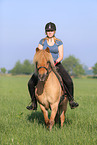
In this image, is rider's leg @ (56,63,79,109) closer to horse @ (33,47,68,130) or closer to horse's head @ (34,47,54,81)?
horse @ (33,47,68,130)

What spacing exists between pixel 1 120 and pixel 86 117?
308 centimetres

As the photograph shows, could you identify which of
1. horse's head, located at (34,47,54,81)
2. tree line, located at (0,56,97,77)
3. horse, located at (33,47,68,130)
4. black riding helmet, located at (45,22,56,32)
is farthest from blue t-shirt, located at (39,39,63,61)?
tree line, located at (0,56,97,77)

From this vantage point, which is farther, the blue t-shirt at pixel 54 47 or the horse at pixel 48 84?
the blue t-shirt at pixel 54 47

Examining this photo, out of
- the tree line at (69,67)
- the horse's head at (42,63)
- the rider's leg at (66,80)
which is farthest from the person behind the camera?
the tree line at (69,67)

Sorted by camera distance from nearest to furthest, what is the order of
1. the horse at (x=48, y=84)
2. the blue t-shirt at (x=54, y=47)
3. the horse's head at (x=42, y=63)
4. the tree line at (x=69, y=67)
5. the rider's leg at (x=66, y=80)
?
1. the horse's head at (x=42, y=63)
2. the horse at (x=48, y=84)
3. the blue t-shirt at (x=54, y=47)
4. the rider's leg at (x=66, y=80)
5. the tree line at (x=69, y=67)

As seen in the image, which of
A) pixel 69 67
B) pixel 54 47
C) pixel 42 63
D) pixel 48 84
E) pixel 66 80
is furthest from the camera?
pixel 69 67

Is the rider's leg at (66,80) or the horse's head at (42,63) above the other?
the horse's head at (42,63)

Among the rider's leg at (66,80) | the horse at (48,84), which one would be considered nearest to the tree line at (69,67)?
the rider's leg at (66,80)

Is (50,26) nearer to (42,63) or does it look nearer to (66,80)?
(42,63)

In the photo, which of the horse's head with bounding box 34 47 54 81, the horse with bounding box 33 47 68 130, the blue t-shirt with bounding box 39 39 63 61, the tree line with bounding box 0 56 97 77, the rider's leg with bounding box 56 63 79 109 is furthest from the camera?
the tree line with bounding box 0 56 97 77

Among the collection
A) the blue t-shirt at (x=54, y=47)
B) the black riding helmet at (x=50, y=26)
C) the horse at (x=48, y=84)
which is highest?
the black riding helmet at (x=50, y=26)

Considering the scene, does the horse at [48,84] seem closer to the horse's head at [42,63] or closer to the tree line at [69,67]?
the horse's head at [42,63]

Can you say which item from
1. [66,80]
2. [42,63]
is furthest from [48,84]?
[66,80]

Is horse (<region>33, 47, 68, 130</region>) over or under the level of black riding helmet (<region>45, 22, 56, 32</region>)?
under
